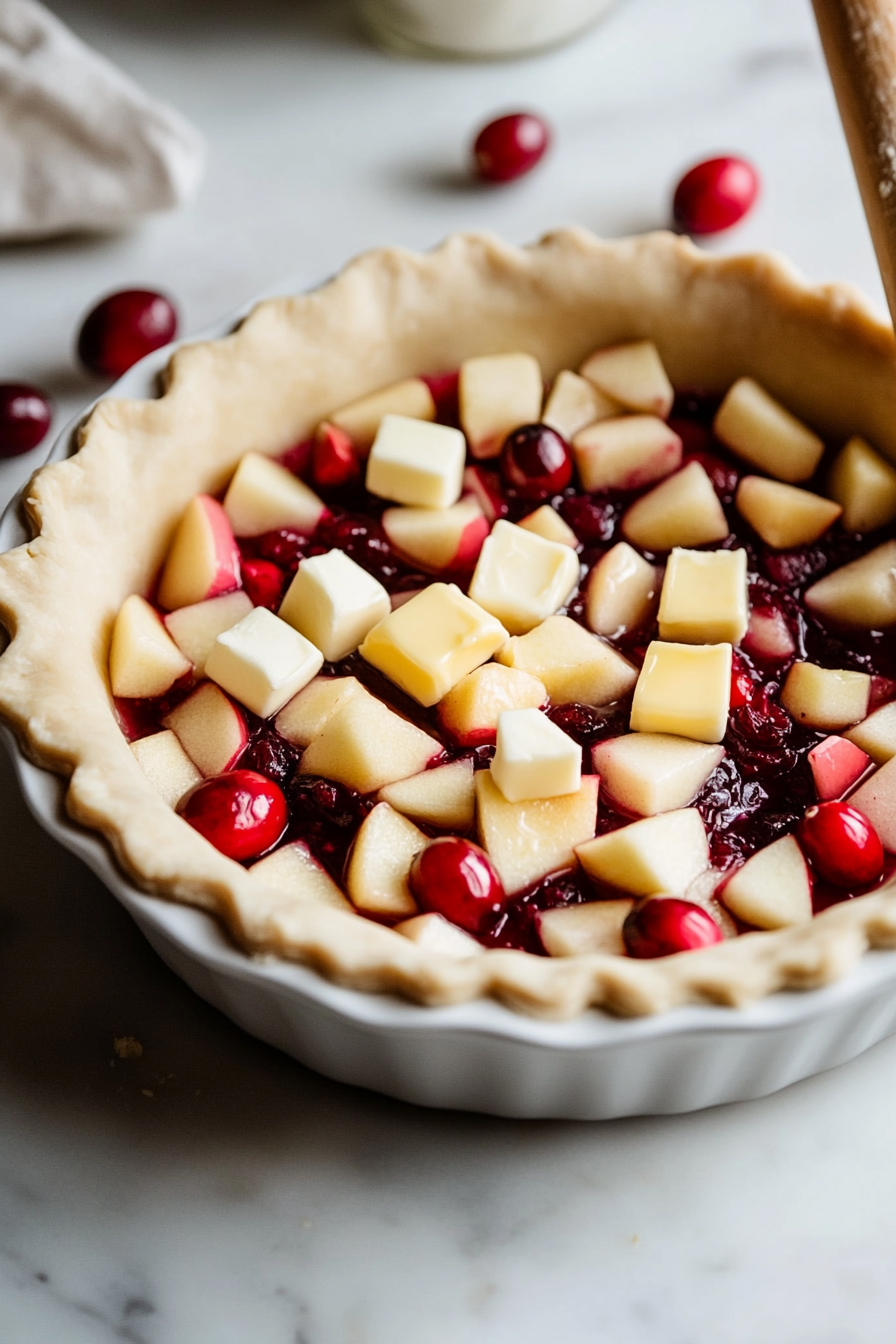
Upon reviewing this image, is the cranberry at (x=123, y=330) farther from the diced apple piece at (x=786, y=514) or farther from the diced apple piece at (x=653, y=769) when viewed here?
the diced apple piece at (x=653, y=769)

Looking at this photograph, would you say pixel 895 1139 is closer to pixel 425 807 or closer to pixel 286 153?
pixel 425 807

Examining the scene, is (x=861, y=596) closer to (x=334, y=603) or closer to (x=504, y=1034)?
(x=334, y=603)

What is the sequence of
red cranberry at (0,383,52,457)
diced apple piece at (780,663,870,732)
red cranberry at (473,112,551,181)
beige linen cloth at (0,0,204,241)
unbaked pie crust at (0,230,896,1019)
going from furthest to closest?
red cranberry at (473,112,551,181) → beige linen cloth at (0,0,204,241) → red cranberry at (0,383,52,457) → diced apple piece at (780,663,870,732) → unbaked pie crust at (0,230,896,1019)

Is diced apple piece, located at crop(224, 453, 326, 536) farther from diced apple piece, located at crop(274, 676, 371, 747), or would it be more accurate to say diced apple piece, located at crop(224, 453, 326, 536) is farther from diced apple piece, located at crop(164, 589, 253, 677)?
diced apple piece, located at crop(274, 676, 371, 747)

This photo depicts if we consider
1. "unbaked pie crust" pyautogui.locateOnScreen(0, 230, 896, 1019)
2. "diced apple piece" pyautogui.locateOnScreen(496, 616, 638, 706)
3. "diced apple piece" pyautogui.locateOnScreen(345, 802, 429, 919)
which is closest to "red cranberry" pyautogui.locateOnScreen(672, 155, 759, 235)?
"unbaked pie crust" pyautogui.locateOnScreen(0, 230, 896, 1019)

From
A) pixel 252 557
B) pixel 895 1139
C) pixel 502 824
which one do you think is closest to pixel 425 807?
pixel 502 824

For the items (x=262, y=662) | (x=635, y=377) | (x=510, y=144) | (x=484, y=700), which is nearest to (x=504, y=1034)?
(x=484, y=700)
